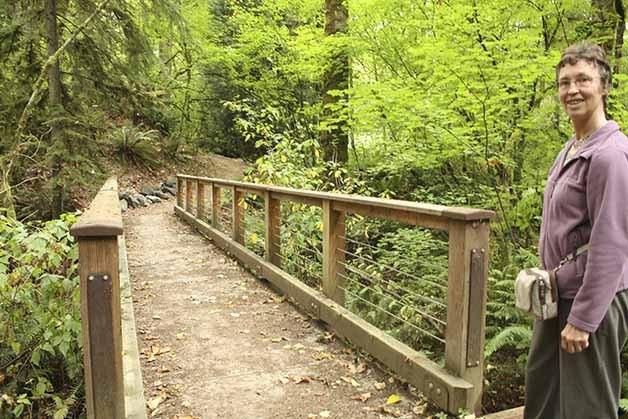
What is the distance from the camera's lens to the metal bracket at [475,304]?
2.87 metres

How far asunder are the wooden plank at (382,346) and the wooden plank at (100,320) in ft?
5.91

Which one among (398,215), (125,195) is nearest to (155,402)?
(398,215)

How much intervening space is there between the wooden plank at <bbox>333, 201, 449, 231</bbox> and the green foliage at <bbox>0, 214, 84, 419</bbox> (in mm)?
2142

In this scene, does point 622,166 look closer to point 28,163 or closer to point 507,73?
point 507,73

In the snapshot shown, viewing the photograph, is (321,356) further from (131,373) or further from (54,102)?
(54,102)

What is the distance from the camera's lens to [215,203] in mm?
9250

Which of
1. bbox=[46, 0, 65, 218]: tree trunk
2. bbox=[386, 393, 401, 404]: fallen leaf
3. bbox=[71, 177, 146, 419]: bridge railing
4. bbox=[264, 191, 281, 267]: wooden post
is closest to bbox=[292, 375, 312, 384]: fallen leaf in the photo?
bbox=[386, 393, 401, 404]: fallen leaf

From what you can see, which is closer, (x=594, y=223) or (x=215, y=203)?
(x=594, y=223)

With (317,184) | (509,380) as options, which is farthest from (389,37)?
(509,380)

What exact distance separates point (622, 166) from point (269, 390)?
258cm

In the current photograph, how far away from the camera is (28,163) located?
1081 cm

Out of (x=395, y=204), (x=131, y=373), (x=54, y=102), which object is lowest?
(x=131, y=373)

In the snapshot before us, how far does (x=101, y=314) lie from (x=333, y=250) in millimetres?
2506

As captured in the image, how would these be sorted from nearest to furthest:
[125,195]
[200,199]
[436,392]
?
[436,392] < [200,199] < [125,195]
